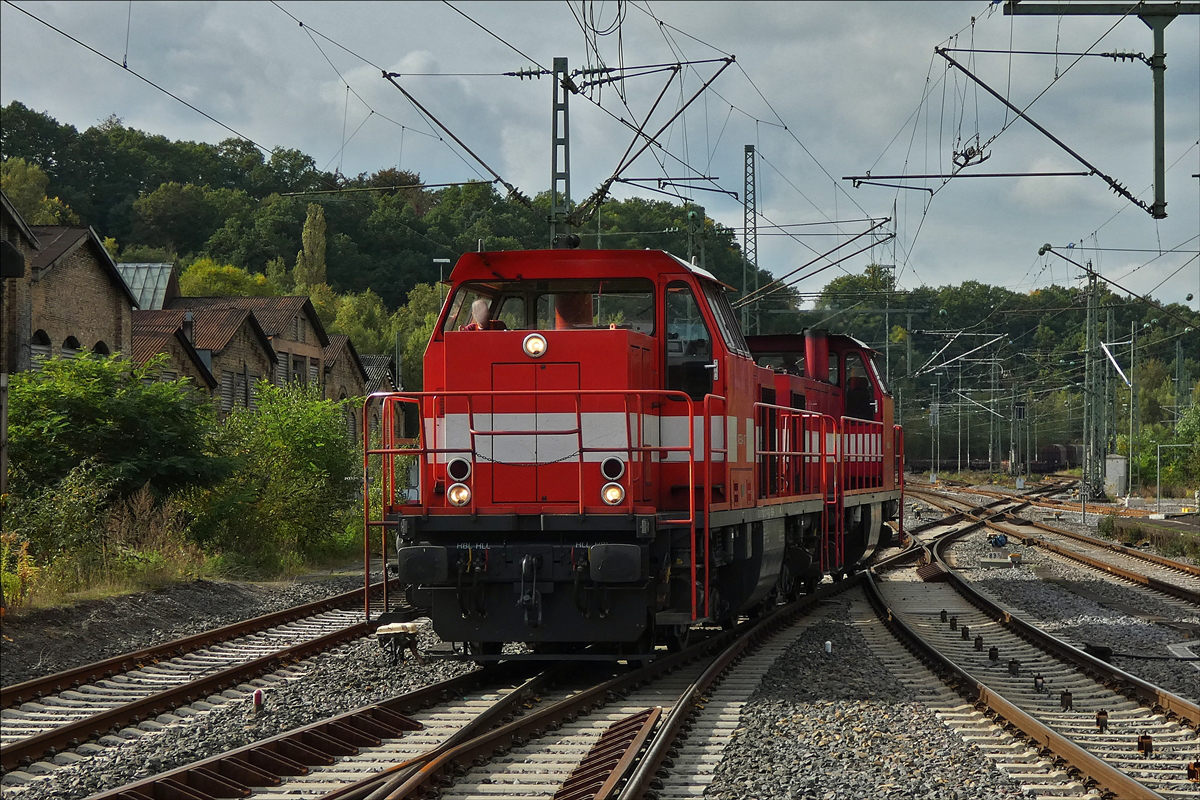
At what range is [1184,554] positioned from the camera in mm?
24641

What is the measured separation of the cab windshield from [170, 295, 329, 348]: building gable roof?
37.2 m

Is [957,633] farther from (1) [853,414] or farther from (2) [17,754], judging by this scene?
(2) [17,754]

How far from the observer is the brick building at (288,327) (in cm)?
4609

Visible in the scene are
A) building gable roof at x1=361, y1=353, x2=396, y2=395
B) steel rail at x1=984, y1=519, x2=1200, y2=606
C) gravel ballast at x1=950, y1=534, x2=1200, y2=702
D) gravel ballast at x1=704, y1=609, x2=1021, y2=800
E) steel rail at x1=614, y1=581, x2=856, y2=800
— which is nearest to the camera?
steel rail at x1=614, y1=581, x2=856, y2=800

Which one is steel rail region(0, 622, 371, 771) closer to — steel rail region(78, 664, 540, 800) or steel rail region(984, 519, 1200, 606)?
steel rail region(78, 664, 540, 800)

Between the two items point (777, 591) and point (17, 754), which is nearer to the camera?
point (17, 754)

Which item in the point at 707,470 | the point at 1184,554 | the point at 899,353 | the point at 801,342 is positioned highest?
the point at 899,353

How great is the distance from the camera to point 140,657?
33.4ft

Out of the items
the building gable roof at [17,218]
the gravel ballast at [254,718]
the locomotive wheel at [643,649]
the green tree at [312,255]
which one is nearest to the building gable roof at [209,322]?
the building gable roof at [17,218]

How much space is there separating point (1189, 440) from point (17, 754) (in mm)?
54449

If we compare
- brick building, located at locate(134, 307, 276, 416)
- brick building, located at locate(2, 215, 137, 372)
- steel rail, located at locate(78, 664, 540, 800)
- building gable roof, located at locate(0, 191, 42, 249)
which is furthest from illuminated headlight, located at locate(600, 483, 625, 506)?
brick building, located at locate(134, 307, 276, 416)

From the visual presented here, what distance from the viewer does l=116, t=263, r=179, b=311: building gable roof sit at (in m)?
47.3

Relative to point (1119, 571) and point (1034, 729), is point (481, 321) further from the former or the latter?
point (1119, 571)

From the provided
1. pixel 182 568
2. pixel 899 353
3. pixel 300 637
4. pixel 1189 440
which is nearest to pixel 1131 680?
pixel 300 637
